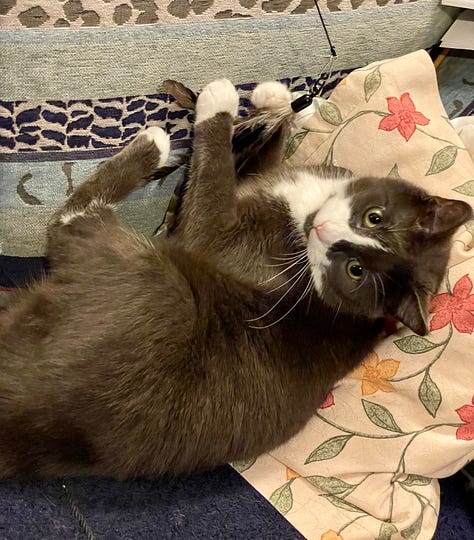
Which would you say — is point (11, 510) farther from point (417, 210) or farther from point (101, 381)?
point (417, 210)

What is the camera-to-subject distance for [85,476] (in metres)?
1.16

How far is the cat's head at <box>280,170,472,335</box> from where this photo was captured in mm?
1183

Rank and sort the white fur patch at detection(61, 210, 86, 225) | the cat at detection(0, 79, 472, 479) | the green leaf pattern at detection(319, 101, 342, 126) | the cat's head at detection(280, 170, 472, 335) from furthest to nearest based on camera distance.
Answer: the green leaf pattern at detection(319, 101, 342, 126), the white fur patch at detection(61, 210, 86, 225), the cat's head at detection(280, 170, 472, 335), the cat at detection(0, 79, 472, 479)

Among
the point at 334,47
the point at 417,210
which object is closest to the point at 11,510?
the point at 417,210

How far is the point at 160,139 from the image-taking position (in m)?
1.32

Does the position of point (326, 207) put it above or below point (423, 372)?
above

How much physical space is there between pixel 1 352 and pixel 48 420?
17 centimetres

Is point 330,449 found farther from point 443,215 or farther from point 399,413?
point 443,215

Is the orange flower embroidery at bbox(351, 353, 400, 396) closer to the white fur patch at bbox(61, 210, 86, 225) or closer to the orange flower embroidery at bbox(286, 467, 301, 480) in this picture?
the orange flower embroidery at bbox(286, 467, 301, 480)

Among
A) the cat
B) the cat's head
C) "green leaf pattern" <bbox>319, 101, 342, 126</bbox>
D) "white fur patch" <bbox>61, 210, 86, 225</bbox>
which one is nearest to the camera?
the cat

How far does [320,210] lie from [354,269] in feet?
0.54

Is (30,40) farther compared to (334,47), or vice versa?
(334,47)

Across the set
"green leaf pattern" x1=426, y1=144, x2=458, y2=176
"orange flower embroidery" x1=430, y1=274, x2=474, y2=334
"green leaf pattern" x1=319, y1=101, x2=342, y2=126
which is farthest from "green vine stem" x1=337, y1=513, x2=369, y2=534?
"green leaf pattern" x1=319, y1=101, x2=342, y2=126

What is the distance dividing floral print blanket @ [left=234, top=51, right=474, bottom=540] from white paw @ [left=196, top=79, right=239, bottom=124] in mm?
323
